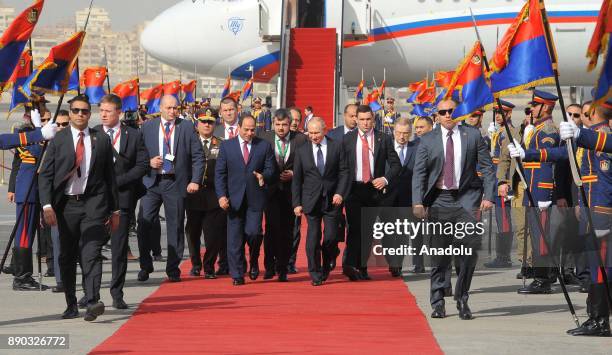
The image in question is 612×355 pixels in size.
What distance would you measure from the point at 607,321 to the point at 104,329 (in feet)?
12.2

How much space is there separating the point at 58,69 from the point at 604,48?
17.2 ft

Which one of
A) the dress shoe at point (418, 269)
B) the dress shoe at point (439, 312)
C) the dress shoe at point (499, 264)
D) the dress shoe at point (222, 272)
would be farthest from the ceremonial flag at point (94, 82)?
the dress shoe at point (439, 312)

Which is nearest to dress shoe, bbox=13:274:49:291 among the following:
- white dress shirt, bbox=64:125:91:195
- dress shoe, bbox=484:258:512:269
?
white dress shirt, bbox=64:125:91:195

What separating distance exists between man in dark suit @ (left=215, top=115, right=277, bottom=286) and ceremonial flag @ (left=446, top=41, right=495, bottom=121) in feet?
6.51

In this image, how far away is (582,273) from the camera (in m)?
13.3

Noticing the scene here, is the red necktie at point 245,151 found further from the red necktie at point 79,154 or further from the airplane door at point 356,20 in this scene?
the airplane door at point 356,20

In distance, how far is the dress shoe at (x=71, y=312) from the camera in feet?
34.7

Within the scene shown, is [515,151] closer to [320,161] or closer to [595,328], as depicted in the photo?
[595,328]

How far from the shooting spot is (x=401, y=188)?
14.4 metres

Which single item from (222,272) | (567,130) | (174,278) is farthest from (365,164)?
(567,130)

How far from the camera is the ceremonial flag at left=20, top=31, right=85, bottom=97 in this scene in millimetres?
11953

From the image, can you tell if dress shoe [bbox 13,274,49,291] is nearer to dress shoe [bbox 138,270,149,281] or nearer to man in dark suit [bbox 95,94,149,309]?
dress shoe [bbox 138,270,149,281]

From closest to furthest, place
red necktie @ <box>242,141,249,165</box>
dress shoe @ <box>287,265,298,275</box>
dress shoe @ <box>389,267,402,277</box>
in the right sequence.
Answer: red necktie @ <box>242,141,249,165</box>
dress shoe @ <box>389,267,402,277</box>
dress shoe @ <box>287,265,298,275</box>

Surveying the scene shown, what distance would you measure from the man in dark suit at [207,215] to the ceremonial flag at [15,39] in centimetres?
321
